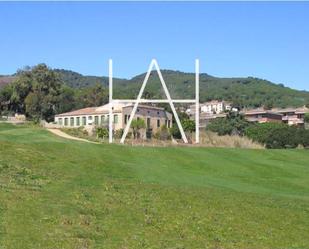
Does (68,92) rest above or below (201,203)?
above

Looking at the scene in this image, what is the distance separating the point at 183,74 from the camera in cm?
19838

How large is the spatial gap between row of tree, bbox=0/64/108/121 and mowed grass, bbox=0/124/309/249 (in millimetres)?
55367

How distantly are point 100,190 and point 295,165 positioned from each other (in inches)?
592

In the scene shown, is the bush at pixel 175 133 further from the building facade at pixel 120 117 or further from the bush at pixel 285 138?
the bush at pixel 285 138

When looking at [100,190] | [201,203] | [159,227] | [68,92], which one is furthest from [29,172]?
[68,92]

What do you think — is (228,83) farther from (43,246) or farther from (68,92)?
(43,246)

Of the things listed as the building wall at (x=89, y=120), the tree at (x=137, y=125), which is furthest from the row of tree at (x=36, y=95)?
Answer: the tree at (x=137, y=125)

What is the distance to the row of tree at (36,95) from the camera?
82688 mm

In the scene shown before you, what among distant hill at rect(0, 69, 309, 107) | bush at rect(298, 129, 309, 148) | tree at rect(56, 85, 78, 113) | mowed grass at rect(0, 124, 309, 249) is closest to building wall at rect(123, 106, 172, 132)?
bush at rect(298, 129, 309, 148)

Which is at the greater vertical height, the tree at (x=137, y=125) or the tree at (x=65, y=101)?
the tree at (x=65, y=101)

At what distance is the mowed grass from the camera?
36.8ft

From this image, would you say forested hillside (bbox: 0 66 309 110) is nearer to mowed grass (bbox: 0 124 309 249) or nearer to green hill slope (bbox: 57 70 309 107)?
green hill slope (bbox: 57 70 309 107)

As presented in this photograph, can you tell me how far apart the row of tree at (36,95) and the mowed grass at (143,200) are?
Answer: 182ft

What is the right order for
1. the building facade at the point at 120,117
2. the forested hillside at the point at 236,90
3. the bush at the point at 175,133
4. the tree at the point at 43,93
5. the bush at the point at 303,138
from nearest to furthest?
the bush at the point at 303,138 → the bush at the point at 175,133 → the building facade at the point at 120,117 → the tree at the point at 43,93 → the forested hillside at the point at 236,90
